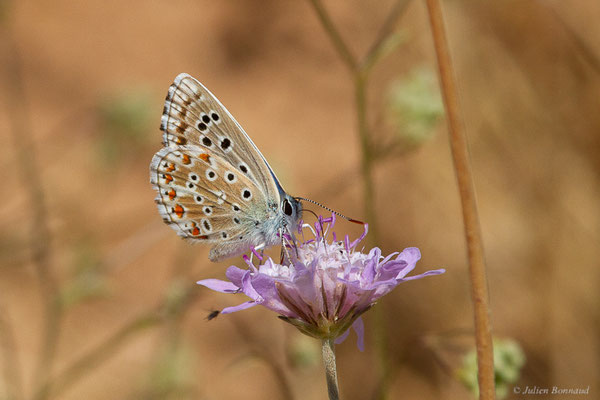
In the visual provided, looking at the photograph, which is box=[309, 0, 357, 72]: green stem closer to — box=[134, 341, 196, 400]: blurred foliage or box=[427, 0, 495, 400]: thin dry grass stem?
box=[427, 0, 495, 400]: thin dry grass stem

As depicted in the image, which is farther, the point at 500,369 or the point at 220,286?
the point at 500,369

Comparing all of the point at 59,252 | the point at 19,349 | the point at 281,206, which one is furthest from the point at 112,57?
the point at 281,206

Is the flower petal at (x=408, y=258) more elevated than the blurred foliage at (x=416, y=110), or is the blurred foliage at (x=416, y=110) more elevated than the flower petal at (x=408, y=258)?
the blurred foliage at (x=416, y=110)

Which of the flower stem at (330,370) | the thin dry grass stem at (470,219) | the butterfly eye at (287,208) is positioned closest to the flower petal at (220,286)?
the flower stem at (330,370)

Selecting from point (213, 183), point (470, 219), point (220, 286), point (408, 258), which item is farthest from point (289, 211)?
point (470, 219)

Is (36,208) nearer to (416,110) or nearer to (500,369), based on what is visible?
(416,110)

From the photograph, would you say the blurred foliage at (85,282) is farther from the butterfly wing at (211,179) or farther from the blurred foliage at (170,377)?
the butterfly wing at (211,179)

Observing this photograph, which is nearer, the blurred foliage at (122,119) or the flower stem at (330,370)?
the flower stem at (330,370)
